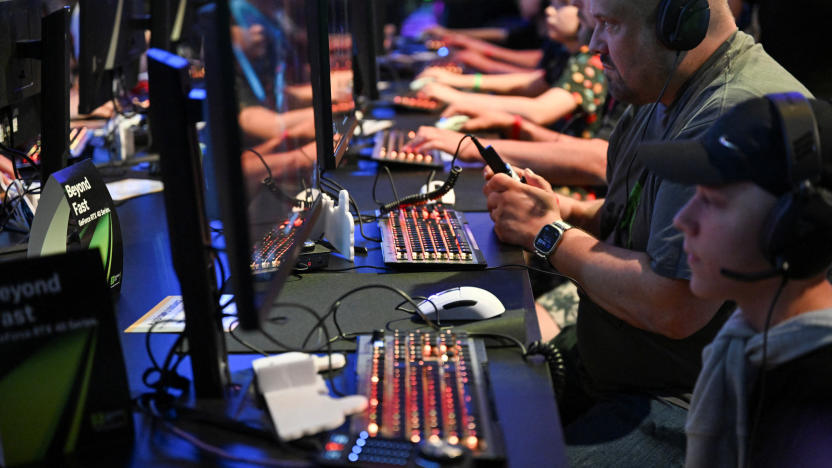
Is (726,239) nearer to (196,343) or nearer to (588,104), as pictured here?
(196,343)

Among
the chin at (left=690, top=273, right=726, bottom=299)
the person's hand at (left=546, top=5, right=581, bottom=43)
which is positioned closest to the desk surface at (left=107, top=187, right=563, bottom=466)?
the chin at (left=690, top=273, right=726, bottom=299)

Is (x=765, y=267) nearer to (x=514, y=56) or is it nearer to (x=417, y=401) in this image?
(x=417, y=401)

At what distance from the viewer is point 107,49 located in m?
2.20

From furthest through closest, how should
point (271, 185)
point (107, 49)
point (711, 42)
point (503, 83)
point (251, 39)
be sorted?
point (503, 83) < point (107, 49) < point (711, 42) < point (271, 185) < point (251, 39)

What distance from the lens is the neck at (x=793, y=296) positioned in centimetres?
100

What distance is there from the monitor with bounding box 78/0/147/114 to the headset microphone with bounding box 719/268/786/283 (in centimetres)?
165

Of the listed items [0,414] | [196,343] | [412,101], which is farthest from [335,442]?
[412,101]

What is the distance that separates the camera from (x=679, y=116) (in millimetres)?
1530

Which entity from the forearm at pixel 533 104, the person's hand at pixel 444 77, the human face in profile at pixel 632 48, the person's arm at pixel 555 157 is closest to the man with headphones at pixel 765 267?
the human face in profile at pixel 632 48

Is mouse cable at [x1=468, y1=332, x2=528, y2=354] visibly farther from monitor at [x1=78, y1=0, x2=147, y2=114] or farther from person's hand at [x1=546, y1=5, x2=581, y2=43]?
person's hand at [x1=546, y1=5, x2=581, y2=43]

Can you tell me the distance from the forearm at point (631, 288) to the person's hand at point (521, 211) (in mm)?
69

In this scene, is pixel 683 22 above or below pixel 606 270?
above

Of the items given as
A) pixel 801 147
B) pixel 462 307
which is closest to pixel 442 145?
pixel 462 307

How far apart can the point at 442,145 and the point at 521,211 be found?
2.17 feet
